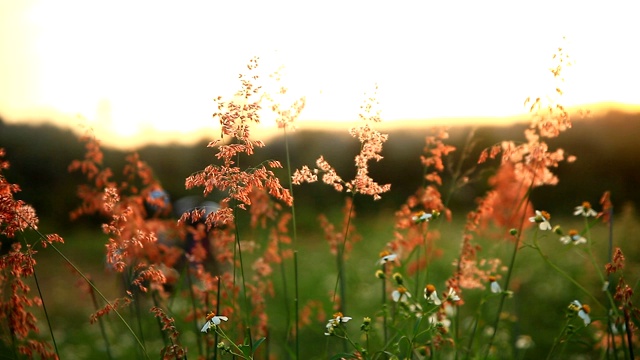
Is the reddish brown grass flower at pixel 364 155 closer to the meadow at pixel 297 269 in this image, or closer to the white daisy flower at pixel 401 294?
the meadow at pixel 297 269

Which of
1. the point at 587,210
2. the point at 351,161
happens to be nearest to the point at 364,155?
the point at 587,210

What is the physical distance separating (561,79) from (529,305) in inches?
172

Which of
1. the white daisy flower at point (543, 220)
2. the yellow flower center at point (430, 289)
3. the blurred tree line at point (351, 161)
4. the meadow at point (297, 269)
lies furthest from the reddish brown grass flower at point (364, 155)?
the blurred tree line at point (351, 161)

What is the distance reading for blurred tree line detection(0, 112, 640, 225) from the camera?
9.34m

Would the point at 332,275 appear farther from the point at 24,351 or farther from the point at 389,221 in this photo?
the point at 24,351

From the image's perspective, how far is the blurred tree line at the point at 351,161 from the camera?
934cm

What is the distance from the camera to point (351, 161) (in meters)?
10.6

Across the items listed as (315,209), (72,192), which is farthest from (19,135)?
(315,209)

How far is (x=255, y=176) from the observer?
2559mm

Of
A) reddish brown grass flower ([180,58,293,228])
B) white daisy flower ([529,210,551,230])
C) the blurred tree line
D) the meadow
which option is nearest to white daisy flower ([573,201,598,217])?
the meadow

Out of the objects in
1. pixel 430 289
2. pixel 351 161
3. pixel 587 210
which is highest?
pixel 587 210

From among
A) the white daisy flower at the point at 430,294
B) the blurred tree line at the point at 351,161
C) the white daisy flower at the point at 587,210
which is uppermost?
the white daisy flower at the point at 587,210

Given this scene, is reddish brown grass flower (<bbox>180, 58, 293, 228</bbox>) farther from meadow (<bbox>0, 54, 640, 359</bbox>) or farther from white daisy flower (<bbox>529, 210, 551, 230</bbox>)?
white daisy flower (<bbox>529, 210, 551, 230</bbox>)

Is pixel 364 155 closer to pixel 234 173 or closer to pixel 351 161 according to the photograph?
pixel 234 173
